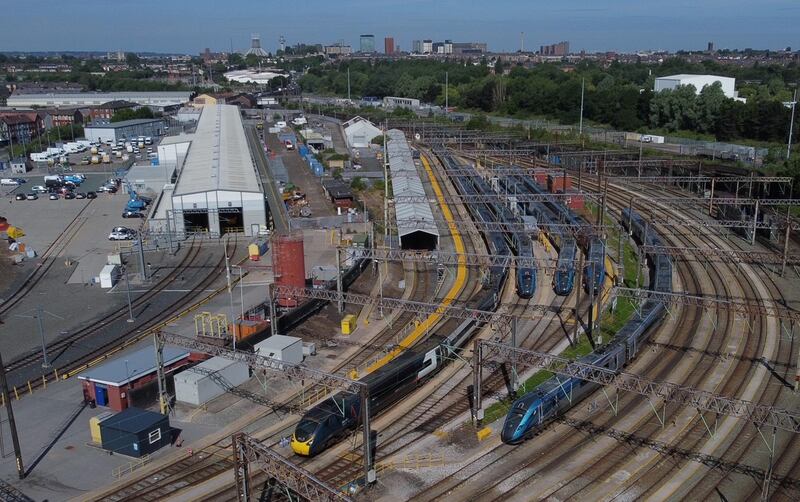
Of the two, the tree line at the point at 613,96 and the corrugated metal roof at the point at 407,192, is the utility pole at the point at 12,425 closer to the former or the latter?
the corrugated metal roof at the point at 407,192

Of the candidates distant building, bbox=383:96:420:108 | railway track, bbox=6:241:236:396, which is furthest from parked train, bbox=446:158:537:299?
distant building, bbox=383:96:420:108

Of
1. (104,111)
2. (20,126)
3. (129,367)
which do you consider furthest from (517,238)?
(104,111)

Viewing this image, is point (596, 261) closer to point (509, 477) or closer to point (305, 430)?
point (509, 477)

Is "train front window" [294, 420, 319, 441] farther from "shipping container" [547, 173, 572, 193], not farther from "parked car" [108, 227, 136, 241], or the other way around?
"shipping container" [547, 173, 572, 193]

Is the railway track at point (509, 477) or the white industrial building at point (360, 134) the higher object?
the white industrial building at point (360, 134)

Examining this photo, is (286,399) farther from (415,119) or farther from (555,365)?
(415,119)

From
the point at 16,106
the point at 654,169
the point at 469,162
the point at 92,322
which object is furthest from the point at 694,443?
the point at 16,106

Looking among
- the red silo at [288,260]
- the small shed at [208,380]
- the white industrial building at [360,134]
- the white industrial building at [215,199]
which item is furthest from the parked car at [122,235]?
the white industrial building at [360,134]
